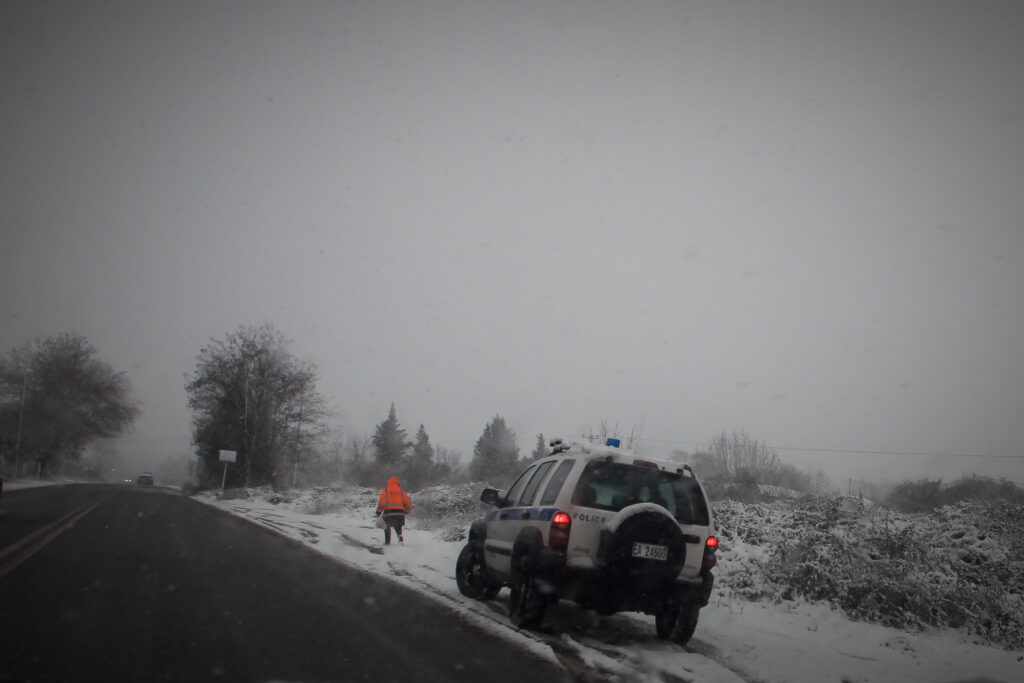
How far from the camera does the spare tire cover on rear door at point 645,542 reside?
524cm

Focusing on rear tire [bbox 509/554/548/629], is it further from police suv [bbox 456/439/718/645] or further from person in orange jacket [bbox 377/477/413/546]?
person in orange jacket [bbox 377/477/413/546]

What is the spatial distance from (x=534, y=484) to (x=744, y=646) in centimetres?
261

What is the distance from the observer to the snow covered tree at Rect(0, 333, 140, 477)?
47594 millimetres

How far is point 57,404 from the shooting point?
50719mm

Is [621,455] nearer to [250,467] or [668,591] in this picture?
[668,591]

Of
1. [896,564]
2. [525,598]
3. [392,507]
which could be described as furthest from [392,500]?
[896,564]

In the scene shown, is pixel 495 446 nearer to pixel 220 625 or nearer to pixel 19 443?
pixel 19 443

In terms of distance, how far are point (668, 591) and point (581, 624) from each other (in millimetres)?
1308

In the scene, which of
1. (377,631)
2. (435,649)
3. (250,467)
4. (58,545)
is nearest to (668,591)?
(435,649)

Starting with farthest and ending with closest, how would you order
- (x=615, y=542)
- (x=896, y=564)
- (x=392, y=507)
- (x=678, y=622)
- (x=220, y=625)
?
(x=392, y=507), (x=896, y=564), (x=678, y=622), (x=615, y=542), (x=220, y=625)

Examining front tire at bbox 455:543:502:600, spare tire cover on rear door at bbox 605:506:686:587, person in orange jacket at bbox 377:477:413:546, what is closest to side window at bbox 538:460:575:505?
spare tire cover on rear door at bbox 605:506:686:587

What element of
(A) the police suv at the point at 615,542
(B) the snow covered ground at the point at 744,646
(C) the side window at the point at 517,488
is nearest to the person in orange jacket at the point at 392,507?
(B) the snow covered ground at the point at 744,646

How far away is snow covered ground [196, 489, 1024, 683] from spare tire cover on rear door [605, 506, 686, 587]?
65 centimetres

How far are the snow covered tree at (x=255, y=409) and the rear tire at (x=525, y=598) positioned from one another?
131 feet
